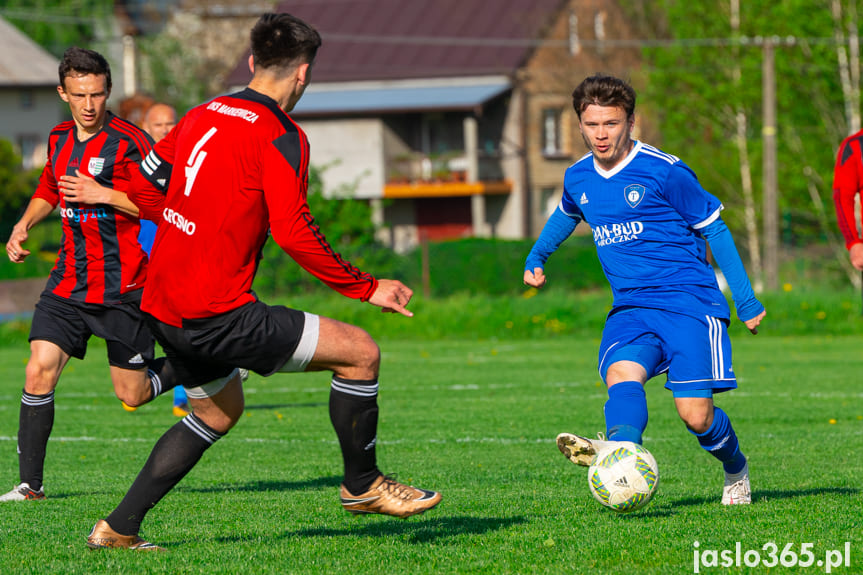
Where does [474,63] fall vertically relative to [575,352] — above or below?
above

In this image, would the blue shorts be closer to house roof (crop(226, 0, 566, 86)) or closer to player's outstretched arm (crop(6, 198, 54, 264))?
player's outstretched arm (crop(6, 198, 54, 264))

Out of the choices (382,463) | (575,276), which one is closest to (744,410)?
(382,463)

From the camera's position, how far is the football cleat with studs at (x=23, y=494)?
6.52m

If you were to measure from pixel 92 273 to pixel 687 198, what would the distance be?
11.4 feet

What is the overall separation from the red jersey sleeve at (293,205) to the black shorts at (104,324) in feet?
8.99

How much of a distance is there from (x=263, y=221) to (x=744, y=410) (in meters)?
7.25

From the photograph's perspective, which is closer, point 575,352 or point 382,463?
point 382,463

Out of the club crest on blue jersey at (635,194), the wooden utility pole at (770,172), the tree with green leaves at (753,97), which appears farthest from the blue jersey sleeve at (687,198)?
the tree with green leaves at (753,97)

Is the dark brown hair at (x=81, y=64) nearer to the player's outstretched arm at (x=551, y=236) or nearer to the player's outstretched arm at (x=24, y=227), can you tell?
the player's outstretched arm at (x=24, y=227)

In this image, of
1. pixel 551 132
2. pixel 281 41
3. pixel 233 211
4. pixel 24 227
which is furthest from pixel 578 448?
pixel 551 132

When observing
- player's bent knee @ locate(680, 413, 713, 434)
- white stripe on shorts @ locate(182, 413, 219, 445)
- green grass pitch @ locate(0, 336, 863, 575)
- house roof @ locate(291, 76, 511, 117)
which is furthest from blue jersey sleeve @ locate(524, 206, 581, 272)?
house roof @ locate(291, 76, 511, 117)

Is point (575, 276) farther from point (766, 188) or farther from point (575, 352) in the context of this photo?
point (575, 352)

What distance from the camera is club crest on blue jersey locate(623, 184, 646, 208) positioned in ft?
18.7

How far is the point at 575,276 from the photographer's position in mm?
25234
